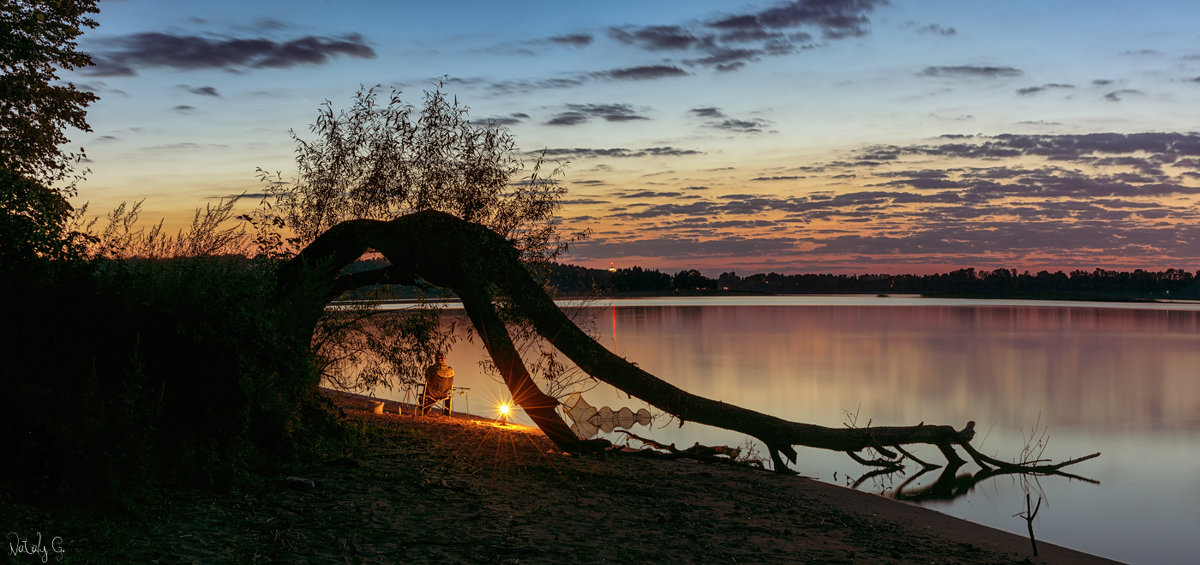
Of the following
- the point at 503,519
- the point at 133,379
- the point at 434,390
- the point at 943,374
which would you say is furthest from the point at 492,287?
the point at 943,374

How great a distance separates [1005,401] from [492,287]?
997 inches

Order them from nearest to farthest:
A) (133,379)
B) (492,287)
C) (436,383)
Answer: (133,379) < (492,287) < (436,383)

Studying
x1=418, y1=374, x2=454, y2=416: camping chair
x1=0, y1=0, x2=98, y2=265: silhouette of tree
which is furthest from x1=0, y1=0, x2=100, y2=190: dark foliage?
x1=418, y1=374, x2=454, y2=416: camping chair

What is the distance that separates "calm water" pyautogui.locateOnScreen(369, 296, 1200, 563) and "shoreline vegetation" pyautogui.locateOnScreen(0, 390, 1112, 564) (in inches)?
130

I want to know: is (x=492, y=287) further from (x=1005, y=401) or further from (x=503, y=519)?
(x=1005, y=401)

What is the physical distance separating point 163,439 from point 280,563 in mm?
2763

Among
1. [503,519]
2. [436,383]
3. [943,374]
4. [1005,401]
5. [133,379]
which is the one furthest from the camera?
[943,374]

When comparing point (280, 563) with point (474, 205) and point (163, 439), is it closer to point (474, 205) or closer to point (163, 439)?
point (163, 439)

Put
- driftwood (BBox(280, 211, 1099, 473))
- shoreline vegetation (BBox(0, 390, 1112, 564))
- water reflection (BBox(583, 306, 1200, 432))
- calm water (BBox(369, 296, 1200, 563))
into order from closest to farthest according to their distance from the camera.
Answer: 1. shoreline vegetation (BBox(0, 390, 1112, 564))
2. driftwood (BBox(280, 211, 1099, 473))
3. calm water (BBox(369, 296, 1200, 563))
4. water reflection (BBox(583, 306, 1200, 432))

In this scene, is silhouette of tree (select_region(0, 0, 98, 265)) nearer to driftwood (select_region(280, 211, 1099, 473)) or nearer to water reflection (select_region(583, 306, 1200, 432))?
driftwood (select_region(280, 211, 1099, 473))

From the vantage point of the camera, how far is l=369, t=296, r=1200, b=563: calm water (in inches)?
615

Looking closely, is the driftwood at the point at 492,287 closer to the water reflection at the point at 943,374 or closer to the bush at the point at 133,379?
the bush at the point at 133,379

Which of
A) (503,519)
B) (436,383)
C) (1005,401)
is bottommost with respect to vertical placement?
(1005,401)

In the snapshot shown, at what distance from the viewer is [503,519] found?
8680mm
